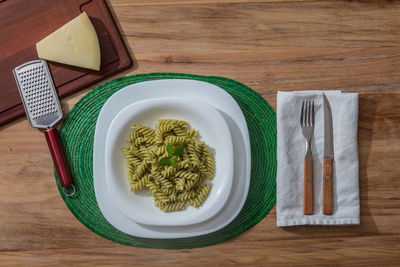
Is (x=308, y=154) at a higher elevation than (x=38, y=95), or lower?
lower

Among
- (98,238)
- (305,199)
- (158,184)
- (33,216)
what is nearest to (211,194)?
(158,184)

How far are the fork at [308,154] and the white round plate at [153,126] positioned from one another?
0.28 m

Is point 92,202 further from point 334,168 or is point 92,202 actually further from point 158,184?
point 334,168

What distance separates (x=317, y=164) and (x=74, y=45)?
3.07 ft

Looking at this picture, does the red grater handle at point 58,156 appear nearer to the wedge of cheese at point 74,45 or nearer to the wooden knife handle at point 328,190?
the wedge of cheese at point 74,45

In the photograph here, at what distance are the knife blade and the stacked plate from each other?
27cm

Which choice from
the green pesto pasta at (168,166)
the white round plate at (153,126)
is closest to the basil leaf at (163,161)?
the green pesto pasta at (168,166)

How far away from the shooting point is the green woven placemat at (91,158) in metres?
1.36

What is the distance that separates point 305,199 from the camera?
1344 mm

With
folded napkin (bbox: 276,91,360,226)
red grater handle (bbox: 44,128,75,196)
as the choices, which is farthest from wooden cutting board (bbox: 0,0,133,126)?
folded napkin (bbox: 276,91,360,226)

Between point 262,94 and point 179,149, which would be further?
point 262,94

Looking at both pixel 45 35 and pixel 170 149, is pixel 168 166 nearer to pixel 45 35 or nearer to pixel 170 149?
pixel 170 149

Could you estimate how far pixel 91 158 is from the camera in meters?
1.37

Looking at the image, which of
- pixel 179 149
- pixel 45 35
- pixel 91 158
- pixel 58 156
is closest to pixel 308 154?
pixel 179 149
